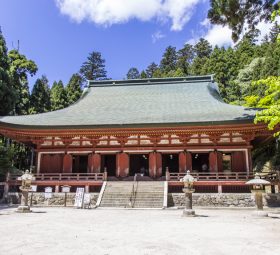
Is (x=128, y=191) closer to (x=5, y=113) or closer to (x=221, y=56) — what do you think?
(x=5, y=113)

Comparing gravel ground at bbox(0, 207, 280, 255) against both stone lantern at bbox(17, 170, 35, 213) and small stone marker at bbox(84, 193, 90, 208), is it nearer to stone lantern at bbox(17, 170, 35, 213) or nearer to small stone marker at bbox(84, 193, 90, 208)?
stone lantern at bbox(17, 170, 35, 213)

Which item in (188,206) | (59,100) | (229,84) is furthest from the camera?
(229,84)

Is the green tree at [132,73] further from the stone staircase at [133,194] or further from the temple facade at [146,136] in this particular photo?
the stone staircase at [133,194]

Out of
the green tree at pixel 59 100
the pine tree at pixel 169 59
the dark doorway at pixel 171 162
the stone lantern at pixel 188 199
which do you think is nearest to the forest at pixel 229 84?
the green tree at pixel 59 100

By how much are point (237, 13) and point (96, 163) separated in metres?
12.7

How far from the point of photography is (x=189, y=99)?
2397cm

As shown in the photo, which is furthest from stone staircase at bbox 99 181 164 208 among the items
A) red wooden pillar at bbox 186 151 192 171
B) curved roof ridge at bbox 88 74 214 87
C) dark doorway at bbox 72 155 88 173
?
curved roof ridge at bbox 88 74 214 87

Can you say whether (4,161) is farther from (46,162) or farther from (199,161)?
(199,161)

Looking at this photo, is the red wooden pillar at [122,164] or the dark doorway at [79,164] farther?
the dark doorway at [79,164]

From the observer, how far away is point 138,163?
943 inches

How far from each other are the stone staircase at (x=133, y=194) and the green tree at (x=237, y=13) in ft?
30.8

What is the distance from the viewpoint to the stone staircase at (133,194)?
1584cm

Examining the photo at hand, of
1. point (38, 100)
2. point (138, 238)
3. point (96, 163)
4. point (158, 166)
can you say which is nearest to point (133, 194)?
point (158, 166)

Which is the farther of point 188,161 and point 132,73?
point 132,73
